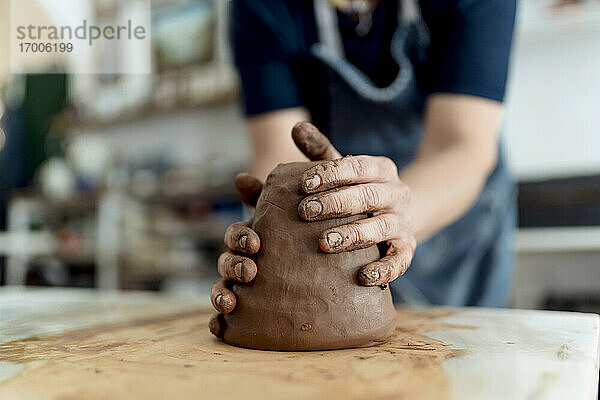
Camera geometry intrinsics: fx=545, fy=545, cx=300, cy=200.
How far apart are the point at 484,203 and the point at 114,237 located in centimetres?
254

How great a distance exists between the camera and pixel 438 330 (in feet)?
2.54

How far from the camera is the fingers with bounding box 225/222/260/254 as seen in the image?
68 centimetres

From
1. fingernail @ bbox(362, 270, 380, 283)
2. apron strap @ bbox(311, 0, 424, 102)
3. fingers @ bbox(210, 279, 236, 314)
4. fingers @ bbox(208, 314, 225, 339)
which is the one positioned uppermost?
apron strap @ bbox(311, 0, 424, 102)

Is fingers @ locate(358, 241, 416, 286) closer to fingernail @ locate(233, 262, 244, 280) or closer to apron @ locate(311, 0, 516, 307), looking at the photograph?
fingernail @ locate(233, 262, 244, 280)

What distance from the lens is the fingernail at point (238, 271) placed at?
68 centimetres

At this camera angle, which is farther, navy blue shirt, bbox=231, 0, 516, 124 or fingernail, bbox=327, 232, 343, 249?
navy blue shirt, bbox=231, 0, 516, 124

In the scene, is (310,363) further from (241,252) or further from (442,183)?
(442,183)

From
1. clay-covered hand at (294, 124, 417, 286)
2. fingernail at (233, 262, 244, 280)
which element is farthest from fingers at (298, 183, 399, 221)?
fingernail at (233, 262, 244, 280)

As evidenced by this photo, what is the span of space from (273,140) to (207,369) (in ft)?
2.80

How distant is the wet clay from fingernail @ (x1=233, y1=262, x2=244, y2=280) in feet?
0.07

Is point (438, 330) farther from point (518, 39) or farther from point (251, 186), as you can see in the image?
point (518, 39)

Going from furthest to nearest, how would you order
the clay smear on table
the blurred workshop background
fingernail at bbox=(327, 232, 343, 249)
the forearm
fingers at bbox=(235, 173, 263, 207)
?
the blurred workshop background < the forearm < fingers at bbox=(235, 173, 263, 207) < fingernail at bbox=(327, 232, 343, 249) < the clay smear on table

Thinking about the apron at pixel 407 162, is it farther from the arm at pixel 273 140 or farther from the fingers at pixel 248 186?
the fingers at pixel 248 186

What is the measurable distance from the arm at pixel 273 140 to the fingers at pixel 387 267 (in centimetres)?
62
